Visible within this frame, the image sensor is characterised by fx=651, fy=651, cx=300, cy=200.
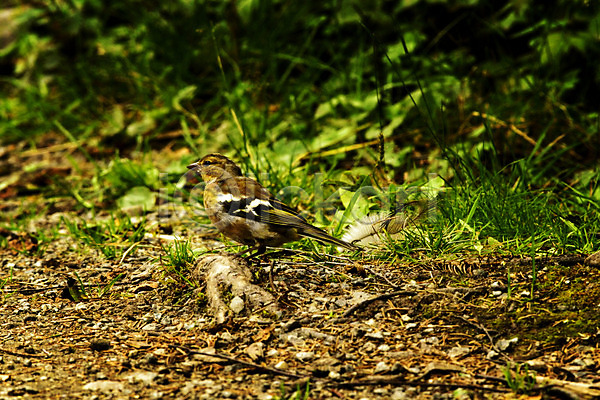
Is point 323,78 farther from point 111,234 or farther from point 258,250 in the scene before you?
point 258,250

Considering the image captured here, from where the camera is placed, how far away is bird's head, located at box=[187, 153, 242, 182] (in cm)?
449

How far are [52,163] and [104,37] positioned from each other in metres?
1.76

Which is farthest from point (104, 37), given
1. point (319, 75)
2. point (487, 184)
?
point (487, 184)

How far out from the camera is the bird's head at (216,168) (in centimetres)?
449

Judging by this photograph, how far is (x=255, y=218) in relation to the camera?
12.8ft

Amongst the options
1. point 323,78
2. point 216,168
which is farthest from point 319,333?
point 323,78

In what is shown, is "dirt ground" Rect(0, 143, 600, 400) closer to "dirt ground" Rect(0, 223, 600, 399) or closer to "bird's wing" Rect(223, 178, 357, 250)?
"dirt ground" Rect(0, 223, 600, 399)

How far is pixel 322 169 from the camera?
5285mm

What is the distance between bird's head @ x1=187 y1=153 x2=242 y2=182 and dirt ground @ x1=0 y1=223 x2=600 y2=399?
86 cm

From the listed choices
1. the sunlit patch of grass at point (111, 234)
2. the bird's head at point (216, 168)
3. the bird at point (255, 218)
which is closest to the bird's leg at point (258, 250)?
the bird at point (255, 218)

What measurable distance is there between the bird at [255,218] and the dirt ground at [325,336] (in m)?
0.15

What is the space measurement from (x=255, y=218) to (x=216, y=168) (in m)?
0.77

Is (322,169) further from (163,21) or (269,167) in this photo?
(163,21)

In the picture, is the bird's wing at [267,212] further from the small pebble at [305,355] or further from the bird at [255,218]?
the small pebble at [305,355]
